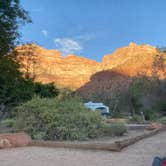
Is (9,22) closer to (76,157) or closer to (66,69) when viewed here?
(76,157)

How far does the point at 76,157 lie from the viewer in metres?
9.48

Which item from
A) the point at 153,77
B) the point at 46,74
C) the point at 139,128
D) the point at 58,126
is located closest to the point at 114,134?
the point at 58,126

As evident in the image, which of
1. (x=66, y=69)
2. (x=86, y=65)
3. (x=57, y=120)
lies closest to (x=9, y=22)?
(x=57, y=120)

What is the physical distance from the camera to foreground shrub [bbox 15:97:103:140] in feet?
43.4

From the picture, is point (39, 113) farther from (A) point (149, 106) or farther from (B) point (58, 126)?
(A) point (149, 106)

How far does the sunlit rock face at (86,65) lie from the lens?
6215cm

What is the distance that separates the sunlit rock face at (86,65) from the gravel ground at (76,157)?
34.5 meters

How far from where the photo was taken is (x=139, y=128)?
18.6m

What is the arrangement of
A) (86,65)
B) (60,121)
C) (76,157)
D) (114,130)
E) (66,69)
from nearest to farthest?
(76,157) < (60,121) < (114,130) < (66,69) < (86,65)

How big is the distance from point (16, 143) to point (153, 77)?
32.5m

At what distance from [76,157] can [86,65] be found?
75.6 meters

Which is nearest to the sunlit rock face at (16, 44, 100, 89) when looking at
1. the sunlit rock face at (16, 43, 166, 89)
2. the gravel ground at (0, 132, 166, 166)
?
the sunlit rock face at (16, 43, 166, 89)

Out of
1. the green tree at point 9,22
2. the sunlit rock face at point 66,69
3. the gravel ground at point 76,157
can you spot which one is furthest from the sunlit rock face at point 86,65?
the gravel ground at point 76,157

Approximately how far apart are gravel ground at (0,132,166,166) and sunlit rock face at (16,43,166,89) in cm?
3447
